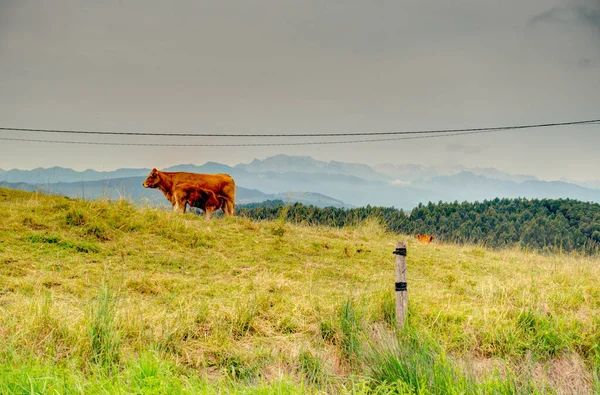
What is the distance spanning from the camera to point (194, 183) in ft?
51.3

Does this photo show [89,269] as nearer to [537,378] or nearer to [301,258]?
[301,258]

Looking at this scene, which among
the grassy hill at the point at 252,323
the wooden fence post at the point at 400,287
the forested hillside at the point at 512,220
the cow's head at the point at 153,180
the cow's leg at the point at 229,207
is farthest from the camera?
the forested hillside at the point at 512,220

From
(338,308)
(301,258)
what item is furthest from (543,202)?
(338,308)

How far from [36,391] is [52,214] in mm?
7942

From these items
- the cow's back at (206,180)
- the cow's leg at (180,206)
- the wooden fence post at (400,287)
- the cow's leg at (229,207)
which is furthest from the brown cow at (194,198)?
the wooden fence post at (400,287)

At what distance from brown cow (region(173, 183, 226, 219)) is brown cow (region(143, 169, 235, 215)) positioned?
21cm

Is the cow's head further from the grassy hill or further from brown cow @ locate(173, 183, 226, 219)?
the grassy hill

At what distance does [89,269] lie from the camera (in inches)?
294

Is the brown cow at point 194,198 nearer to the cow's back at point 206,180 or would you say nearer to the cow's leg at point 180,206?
the cow's leg at point 180,206

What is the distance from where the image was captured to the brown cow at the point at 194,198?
14.9 metres

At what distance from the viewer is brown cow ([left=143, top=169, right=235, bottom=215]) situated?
1575 cm

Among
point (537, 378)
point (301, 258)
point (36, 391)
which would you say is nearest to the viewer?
point (36, 391)

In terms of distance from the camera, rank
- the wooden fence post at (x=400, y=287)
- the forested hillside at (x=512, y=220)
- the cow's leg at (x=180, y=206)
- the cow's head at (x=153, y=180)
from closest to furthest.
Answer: the wooden fence post at (x=400, y=287)
the cow's leg at (x=180, y=206)
the cow's head at (x=153, y=180)
the forested hillside at (x=512, y=220)

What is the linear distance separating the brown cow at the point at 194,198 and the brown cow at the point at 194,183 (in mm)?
210
